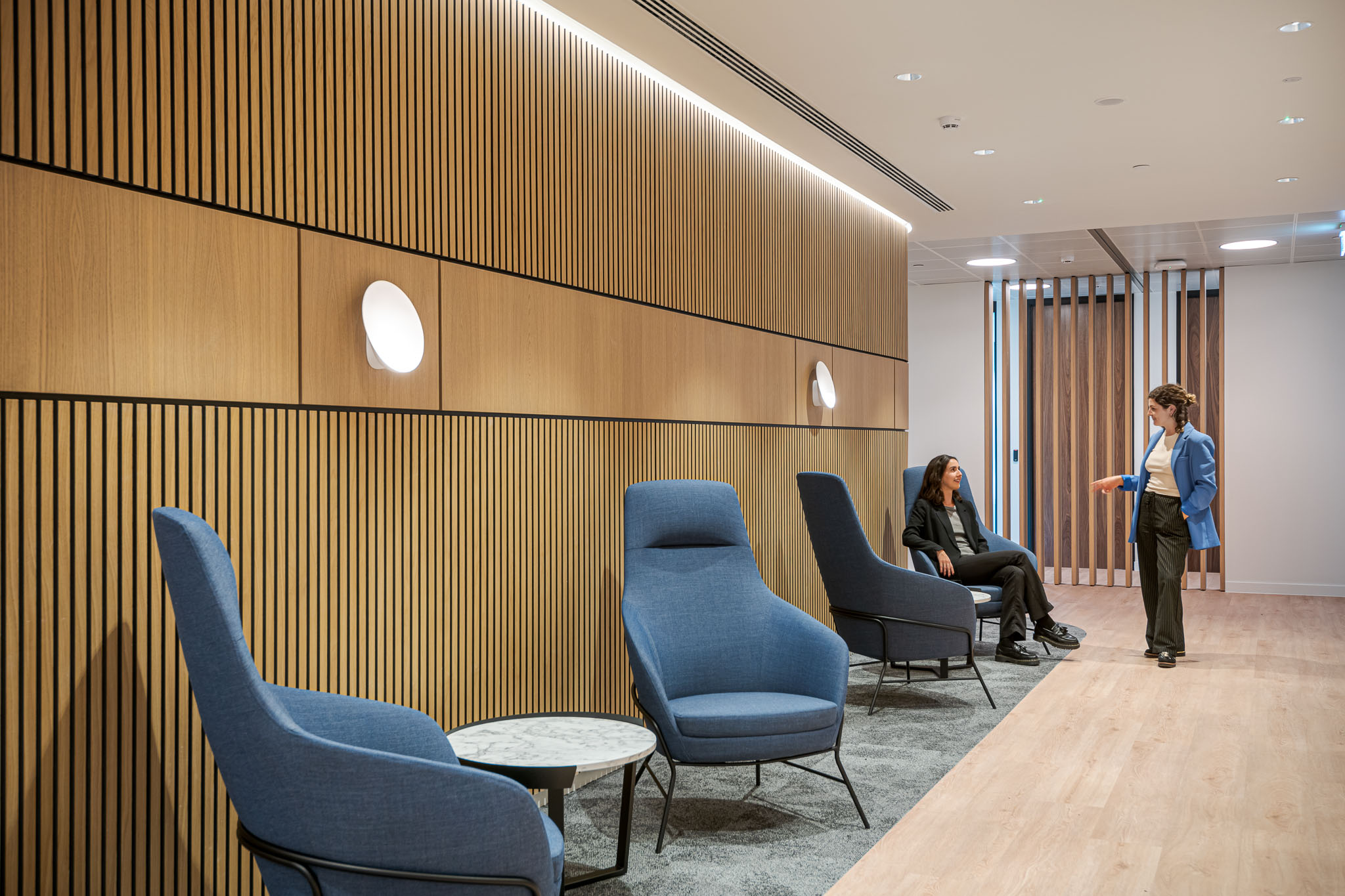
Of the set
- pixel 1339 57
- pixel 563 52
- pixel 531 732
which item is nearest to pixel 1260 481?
pixel 1339 57

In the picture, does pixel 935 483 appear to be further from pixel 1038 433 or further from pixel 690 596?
pixel 1038 433

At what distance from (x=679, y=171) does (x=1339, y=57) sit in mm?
2730

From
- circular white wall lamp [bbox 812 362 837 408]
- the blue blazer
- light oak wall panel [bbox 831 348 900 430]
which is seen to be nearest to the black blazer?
light oak wall panel [bbox 831 348 900 430]

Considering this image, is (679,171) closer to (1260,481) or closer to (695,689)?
(695,689)

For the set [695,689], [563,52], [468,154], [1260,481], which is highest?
[563,52]

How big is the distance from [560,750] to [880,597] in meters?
2.84

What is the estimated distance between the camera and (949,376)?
35.6 feet

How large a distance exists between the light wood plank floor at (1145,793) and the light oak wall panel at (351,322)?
1972 mm

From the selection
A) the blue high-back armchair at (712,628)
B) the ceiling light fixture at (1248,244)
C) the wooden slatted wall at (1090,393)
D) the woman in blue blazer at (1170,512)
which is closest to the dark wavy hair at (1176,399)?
the woman in blue blazer at (1170,512)

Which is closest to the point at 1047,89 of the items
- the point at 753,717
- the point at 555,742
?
the point at 753,717

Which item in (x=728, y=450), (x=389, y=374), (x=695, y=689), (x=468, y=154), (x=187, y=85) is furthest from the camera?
(x=728, y=450)

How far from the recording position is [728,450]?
17.3 ft

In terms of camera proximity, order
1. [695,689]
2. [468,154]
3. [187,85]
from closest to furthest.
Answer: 1. [187,85]
2. [468,154]
3. [695,689]

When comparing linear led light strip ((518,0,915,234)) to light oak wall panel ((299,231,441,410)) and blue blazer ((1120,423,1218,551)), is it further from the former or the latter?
blue blazer ((1120,423,1218,551))
